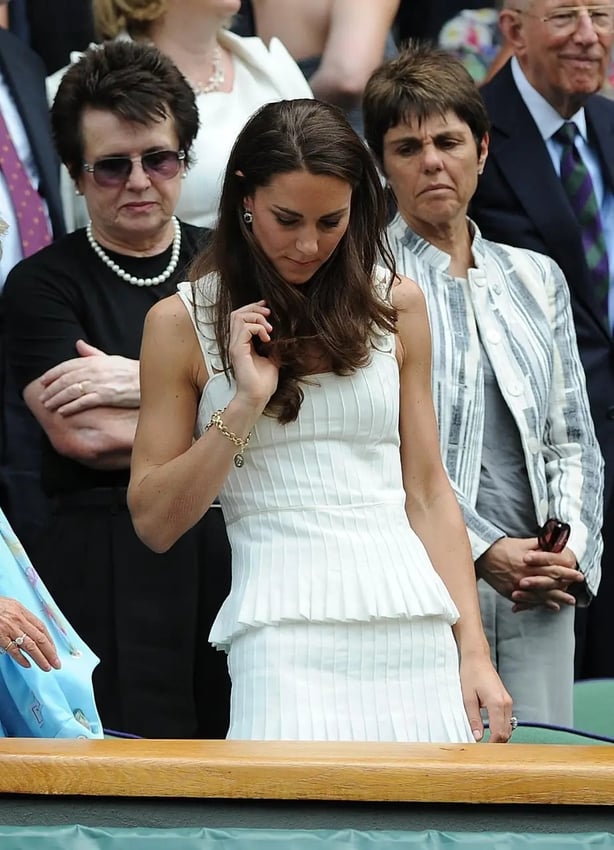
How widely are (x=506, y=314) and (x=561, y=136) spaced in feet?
2.78

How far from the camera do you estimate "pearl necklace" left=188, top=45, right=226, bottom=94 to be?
4.22 m

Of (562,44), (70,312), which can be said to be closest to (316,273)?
(70,312)

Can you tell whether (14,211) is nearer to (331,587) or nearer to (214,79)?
(214,79)

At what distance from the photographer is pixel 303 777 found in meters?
2.03

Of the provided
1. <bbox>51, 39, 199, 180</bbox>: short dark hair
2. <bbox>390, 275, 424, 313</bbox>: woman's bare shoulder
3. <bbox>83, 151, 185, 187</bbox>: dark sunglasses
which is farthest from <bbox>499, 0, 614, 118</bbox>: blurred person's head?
<bbox>390, 275, 424, 313</bbox>: woman's bare shoulder

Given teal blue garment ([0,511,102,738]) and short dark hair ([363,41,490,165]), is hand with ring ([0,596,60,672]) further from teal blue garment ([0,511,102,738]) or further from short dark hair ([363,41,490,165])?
short dark hair ([363,41,490,165])

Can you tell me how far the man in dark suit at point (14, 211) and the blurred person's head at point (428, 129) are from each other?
889 mm

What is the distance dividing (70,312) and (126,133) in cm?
42

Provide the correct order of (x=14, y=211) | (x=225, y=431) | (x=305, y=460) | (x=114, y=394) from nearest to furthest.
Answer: (x=225, y=431) → (x=305, y=460) → (x=114, y=394) → (x=14, y=211)

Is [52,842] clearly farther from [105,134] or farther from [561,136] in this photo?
[561,136]

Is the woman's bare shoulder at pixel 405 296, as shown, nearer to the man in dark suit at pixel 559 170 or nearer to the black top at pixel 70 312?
the black top at pixel 70 312

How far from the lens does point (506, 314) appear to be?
149 inches

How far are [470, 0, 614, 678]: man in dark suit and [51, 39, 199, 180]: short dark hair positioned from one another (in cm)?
96

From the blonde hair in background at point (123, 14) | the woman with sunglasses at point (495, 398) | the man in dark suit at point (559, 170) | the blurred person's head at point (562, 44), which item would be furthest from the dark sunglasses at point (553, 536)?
the blonde hair in background at point (123, 14)
